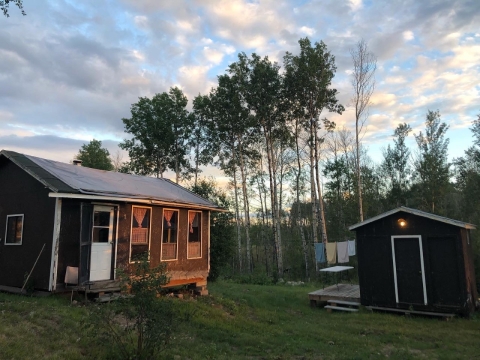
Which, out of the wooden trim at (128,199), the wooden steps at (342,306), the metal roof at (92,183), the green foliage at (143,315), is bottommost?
the wooden steps at (342,306)

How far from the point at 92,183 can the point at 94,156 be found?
25.3 metres

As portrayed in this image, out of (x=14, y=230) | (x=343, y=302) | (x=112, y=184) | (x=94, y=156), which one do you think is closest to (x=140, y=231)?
(x=112, y=184)

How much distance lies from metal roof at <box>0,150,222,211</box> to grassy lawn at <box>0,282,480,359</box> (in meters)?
2.96

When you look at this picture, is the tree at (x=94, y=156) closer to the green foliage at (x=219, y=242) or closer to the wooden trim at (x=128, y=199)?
the green foliage at (x=219, y=242)

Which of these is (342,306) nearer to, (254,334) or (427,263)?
(427,263)

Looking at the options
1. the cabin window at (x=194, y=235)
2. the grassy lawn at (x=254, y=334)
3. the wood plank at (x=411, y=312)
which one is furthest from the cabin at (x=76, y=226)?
the wood plank at (x=411, y=312)

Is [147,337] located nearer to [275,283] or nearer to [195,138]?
[275,283]

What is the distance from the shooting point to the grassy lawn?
609 centimetres

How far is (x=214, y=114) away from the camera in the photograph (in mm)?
26484

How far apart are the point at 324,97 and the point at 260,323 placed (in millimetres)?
16615

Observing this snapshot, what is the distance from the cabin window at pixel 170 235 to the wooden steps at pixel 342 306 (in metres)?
6.12

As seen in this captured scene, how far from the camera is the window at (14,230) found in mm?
10094

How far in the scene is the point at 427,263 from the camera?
1110 cm

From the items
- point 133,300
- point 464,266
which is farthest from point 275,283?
point 133,300
